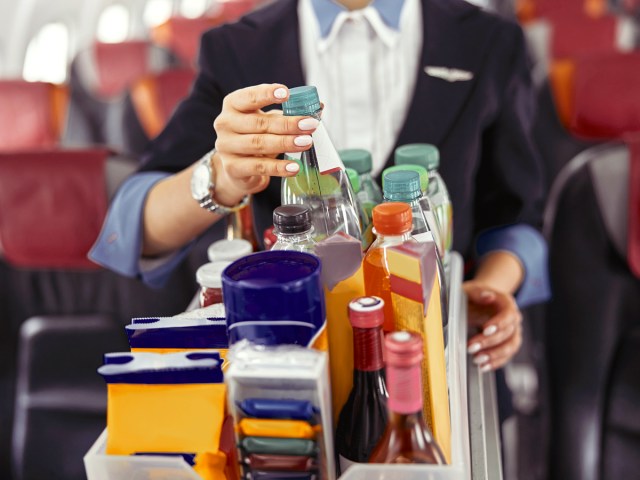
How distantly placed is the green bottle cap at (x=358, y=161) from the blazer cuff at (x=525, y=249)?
525 millimetres

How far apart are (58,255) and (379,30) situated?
1186 millimetres

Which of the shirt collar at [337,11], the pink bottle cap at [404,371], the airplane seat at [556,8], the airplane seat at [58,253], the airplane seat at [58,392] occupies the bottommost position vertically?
the airplane seat at [58,392]

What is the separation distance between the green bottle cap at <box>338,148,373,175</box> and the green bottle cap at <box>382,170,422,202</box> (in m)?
0.15

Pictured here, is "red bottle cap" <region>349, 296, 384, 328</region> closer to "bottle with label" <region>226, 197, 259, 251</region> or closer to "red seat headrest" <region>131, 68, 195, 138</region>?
"bottle with label" <region>226, 197, 259, 251</region>

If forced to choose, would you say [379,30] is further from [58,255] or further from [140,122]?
[140,122]

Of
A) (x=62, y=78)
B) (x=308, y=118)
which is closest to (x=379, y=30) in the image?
(x=308, y=118)

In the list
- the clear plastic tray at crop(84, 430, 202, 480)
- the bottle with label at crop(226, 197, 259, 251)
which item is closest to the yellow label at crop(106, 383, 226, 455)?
the clear plastic tray at crop(84, 430, 202, 480)

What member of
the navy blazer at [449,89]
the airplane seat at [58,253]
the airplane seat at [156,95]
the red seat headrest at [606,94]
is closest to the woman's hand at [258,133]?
the navy blazer at [449,89]

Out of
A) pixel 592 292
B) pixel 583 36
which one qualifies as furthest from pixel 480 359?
pixel 583 36

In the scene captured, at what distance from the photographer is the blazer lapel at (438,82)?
133 centimetres

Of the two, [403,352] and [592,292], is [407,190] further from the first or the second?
[592,292]

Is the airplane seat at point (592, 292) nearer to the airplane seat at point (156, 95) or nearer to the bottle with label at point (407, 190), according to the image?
the bottle with label at point (407, 190)

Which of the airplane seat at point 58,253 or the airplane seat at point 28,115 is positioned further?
the airplane seat at point 28,115

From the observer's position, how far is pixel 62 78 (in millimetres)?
6715
